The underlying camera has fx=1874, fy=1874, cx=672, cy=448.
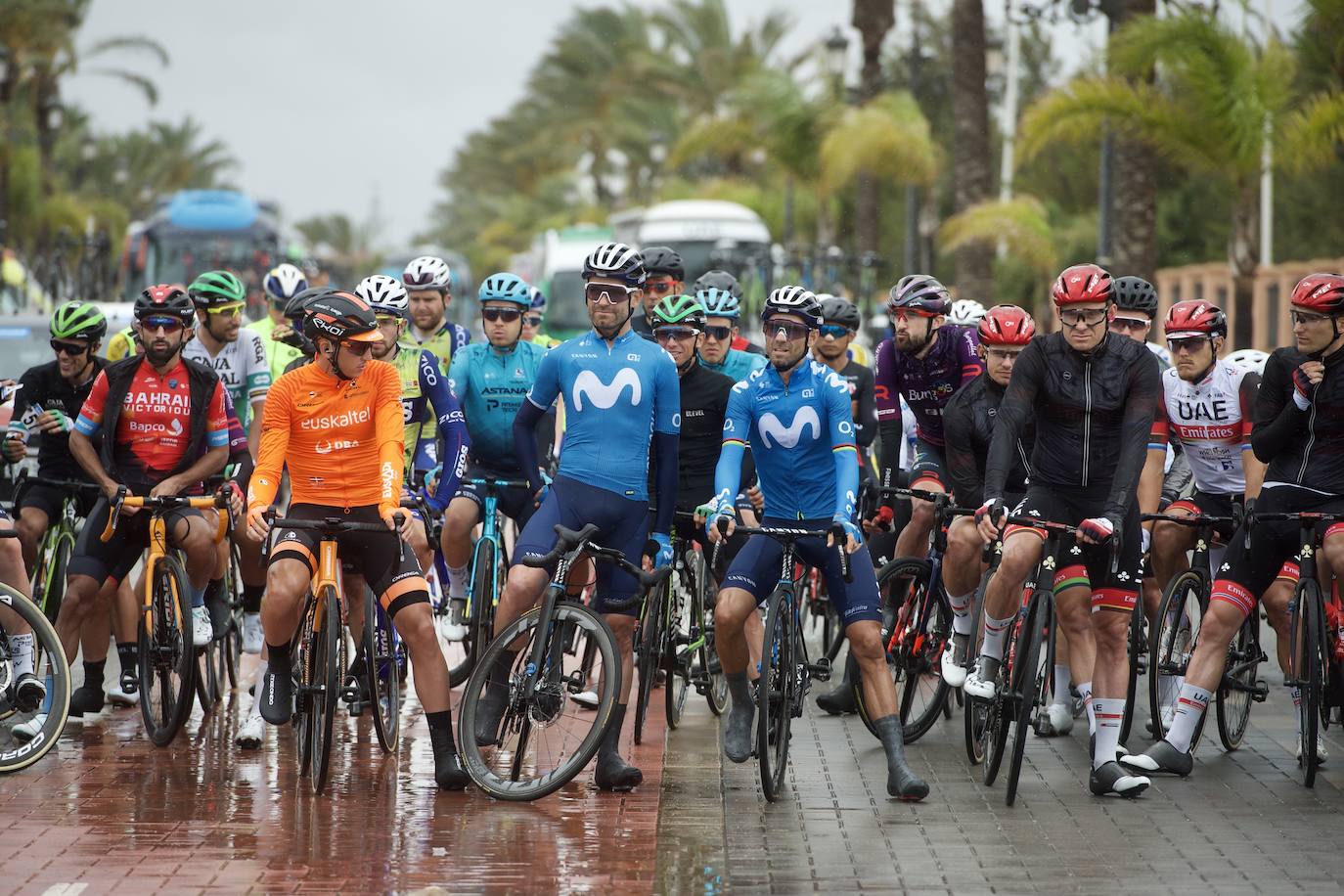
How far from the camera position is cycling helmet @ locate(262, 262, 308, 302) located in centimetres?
1222

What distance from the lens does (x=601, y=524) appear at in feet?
27.5

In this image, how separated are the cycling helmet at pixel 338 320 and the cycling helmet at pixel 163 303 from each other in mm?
1507

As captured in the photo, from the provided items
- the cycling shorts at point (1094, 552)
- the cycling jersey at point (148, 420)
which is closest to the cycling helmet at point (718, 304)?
the cycling shorts at point (1094, 552)

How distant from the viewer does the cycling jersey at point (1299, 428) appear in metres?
8.37

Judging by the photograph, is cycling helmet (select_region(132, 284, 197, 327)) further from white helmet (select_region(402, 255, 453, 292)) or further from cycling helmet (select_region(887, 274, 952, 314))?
cycling helmet (select_region(887, 274, 952, 314))

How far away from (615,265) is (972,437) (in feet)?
7.66

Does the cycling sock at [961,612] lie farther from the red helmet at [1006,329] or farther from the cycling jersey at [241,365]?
the cycling jersey at [241,365]

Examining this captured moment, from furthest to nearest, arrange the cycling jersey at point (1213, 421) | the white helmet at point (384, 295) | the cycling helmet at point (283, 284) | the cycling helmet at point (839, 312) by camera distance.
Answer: the cycling helmet at point (283, 284), the cycling helmet at point (839, 312), the white helmet at point (384, 295), the cycling jersey at point (1213, 421)

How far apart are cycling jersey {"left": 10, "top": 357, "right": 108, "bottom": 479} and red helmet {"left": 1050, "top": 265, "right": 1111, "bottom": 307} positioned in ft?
16.2

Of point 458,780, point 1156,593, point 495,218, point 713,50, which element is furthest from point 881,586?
point 495,218

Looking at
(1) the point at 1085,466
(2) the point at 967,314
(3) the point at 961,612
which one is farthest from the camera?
(2) the point at 967,314

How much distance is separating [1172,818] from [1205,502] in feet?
7.89

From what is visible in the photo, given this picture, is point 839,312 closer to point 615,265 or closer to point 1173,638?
point 1173,638

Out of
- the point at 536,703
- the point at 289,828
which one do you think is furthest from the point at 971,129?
the point at 289,828
